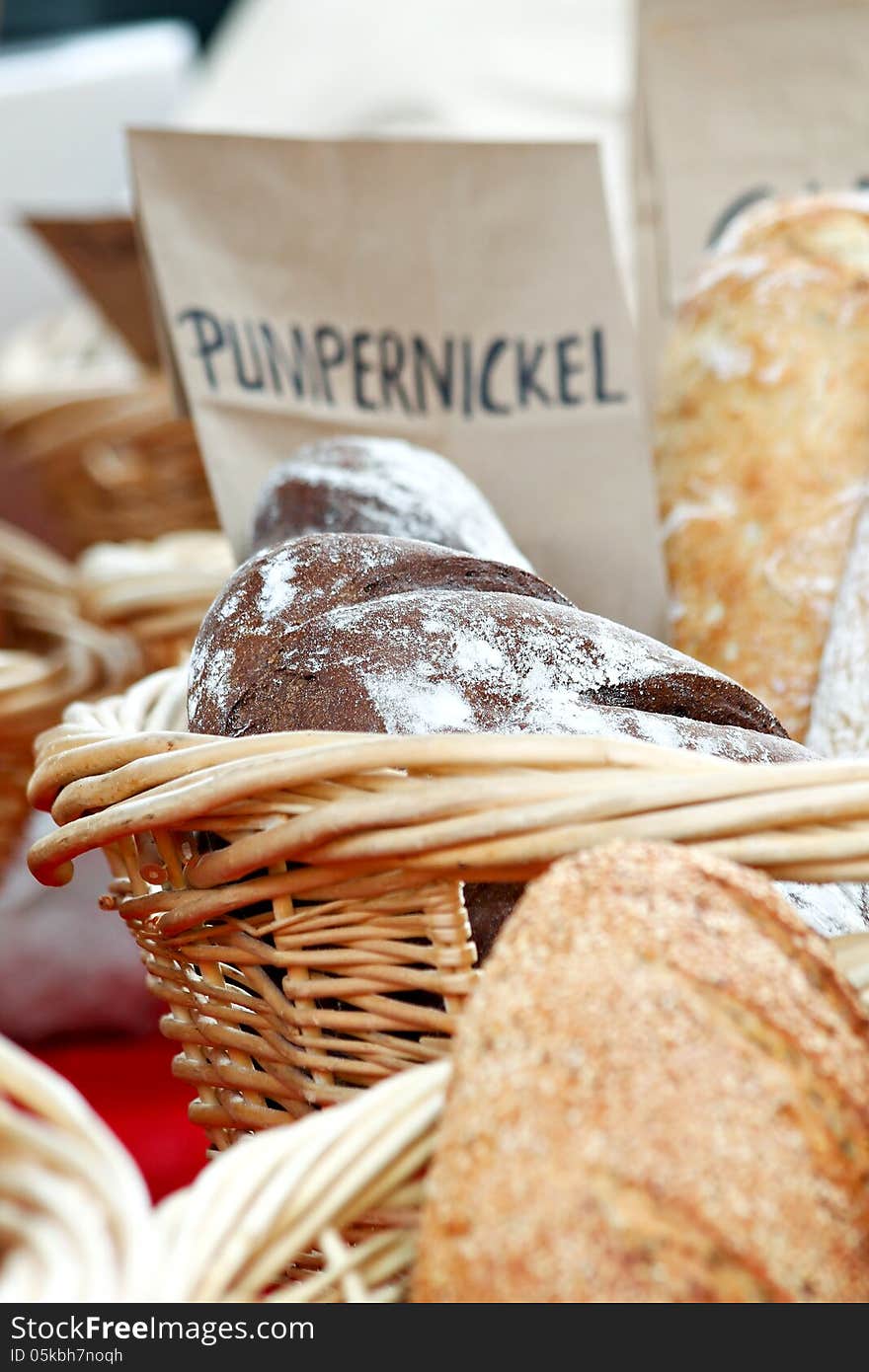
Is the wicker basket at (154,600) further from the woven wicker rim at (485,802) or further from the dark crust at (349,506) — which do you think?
the woven wicker rim at (485,802)

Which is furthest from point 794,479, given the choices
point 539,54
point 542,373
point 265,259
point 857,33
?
point 539,54

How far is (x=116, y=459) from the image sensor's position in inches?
65.6

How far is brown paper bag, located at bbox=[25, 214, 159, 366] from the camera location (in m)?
1.58

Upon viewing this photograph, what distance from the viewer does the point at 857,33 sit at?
125cm

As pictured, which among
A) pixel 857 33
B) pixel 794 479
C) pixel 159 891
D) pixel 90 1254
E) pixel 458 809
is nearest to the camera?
pixel 90 1254

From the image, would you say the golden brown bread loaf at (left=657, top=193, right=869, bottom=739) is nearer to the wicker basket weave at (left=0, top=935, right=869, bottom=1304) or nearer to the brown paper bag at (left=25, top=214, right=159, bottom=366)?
the wicker basket weave at (left=0, top=935, right=869, bottom=1304)

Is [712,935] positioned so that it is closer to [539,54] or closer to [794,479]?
[794,479]

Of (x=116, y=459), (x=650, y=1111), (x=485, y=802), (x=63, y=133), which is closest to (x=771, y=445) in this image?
(x=485, y=802)

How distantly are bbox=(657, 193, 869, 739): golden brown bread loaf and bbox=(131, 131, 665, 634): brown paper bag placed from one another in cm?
5

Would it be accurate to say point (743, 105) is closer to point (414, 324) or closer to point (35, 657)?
point (414, 324)

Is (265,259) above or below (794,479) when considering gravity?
above

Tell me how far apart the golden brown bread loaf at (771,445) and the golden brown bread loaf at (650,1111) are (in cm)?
54

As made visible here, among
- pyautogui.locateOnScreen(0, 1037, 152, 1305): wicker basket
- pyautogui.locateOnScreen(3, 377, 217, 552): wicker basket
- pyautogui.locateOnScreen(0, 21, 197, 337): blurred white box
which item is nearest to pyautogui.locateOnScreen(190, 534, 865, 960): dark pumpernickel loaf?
pyautogui.locateOnScreen(0, 1037, 152, 1305): wicker basket
